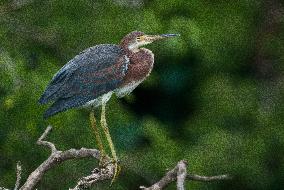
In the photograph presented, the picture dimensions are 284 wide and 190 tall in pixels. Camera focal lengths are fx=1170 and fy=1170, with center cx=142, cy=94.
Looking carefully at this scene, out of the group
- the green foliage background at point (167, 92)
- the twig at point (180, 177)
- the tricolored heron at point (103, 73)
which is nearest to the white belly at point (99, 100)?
the tricolored heron at point (103, 73)

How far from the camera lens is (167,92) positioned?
7.83 meters

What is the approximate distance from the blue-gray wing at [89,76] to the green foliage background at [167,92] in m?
2.10

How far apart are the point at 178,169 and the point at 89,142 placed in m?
2.92

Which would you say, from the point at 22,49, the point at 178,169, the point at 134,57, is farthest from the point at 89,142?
the point at 178,169

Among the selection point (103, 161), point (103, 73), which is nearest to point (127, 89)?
point (103, 73)

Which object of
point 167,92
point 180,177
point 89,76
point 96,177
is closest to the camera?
point 180,177

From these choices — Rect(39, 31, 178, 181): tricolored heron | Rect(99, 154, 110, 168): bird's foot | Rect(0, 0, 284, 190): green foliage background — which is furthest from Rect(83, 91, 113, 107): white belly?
Rect(0, 0, 284, 190): green foliage background

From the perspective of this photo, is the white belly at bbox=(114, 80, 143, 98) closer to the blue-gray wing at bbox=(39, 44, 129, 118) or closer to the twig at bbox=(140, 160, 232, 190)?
the blue-gray wing at bbox=(39, 44, 129, 118)

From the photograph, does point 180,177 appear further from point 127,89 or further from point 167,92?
point 167,92

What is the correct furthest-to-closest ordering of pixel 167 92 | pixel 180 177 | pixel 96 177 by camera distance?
pixel 167 92 → pixel 96 177 → pixel 180 177

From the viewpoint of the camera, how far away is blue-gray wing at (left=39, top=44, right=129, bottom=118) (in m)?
4.48

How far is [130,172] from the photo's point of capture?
7.16 m

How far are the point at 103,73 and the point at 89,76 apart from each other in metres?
0.06

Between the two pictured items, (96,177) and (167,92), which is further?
(167,92)
